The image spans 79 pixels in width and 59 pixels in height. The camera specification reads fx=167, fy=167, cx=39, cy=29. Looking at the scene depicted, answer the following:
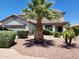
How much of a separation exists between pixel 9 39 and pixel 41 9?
5321 millimetres

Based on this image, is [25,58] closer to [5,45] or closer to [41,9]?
[5,45]

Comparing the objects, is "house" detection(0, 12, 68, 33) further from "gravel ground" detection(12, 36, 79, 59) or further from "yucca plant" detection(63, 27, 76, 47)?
"yucca plant" detection(63, 27, 76, 47)

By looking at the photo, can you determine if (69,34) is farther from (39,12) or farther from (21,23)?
(21,23)

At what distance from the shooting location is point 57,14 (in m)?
22.3

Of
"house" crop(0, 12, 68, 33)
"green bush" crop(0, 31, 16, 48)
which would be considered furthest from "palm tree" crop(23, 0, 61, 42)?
"house" crop(0, 12, 68, 33)

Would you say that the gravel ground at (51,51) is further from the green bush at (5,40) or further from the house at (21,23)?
the house at (21,23)

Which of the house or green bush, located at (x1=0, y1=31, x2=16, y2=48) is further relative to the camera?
the house

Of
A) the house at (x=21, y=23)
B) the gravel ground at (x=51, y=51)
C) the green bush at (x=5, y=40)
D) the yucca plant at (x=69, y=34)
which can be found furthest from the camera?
the house at (x=21, y=23)

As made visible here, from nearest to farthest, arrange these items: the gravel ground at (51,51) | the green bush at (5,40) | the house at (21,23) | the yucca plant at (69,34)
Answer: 1. the gravel ground at (51,51)
2. the green bush at (5,40)
3. the yucca plant at (69,34)
4. the house at (21,23)

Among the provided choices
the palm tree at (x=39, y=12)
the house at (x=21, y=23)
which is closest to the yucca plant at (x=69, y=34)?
the palm tree at (x=39, y=12)

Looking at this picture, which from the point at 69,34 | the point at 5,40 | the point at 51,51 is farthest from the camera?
the point at 69,34

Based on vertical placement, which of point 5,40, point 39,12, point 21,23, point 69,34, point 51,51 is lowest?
point 51,51

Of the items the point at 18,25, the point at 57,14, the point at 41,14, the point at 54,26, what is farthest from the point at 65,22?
the point at 41,14

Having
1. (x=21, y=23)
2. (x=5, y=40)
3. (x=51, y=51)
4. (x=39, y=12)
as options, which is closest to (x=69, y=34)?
(x=51, y=51)
